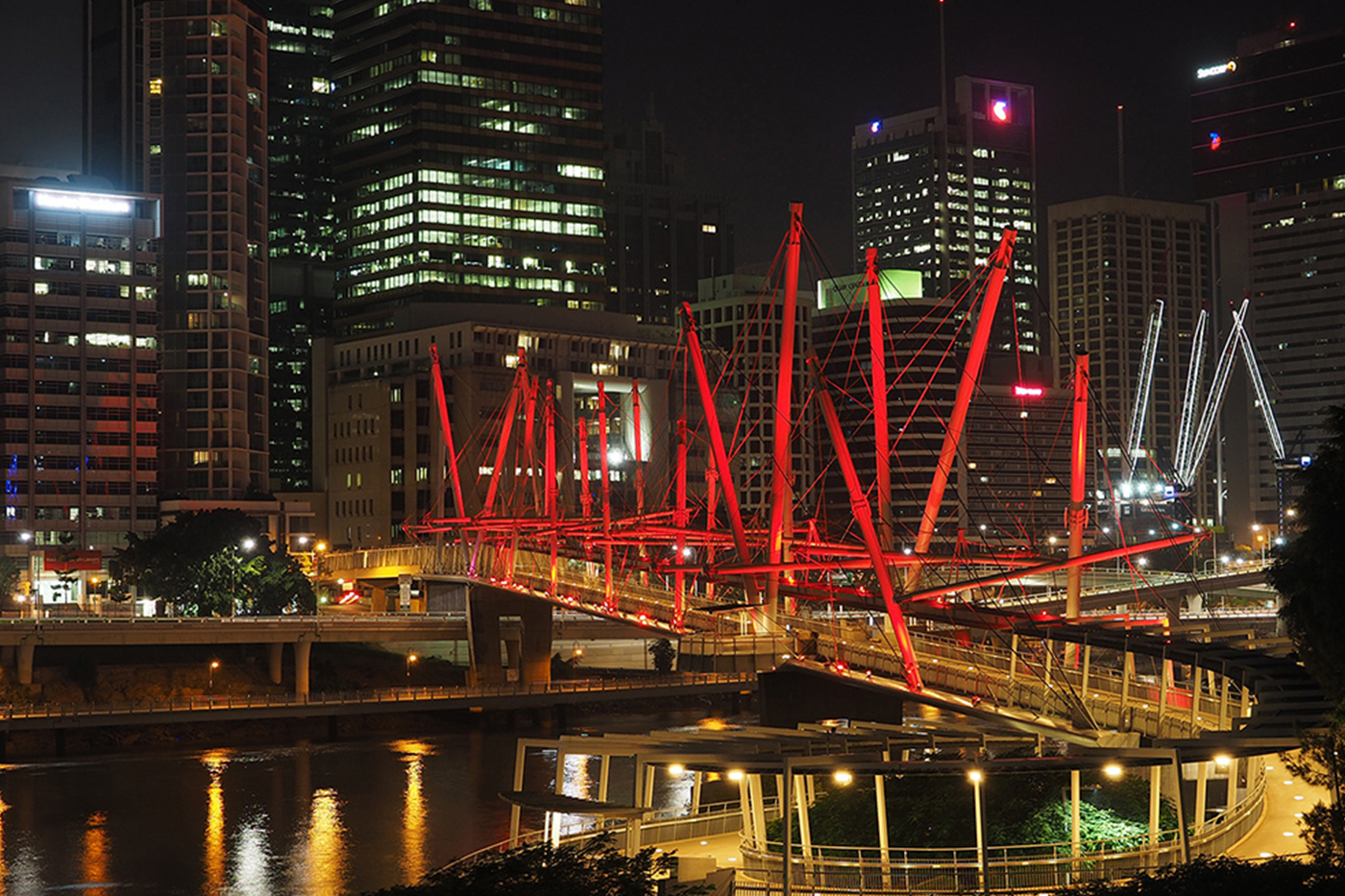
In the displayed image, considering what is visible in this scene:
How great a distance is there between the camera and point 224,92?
169m

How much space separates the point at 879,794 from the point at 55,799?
4620 centimetres

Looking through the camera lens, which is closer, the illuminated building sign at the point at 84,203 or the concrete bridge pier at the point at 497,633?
the concrete bridge pier at the point at 497,633

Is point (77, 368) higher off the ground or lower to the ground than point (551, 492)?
higher

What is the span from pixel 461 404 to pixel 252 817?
112m

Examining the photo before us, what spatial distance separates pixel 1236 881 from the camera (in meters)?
26.7

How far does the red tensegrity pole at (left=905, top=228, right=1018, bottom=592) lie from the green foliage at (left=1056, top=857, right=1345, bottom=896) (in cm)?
2726

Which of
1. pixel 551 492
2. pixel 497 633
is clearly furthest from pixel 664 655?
pixel 551 492

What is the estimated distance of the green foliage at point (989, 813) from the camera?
119 feet

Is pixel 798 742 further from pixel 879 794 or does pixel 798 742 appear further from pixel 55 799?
pixel 55 799

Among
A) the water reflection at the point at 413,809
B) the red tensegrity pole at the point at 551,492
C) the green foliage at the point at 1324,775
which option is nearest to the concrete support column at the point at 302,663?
the water reflection at the point at 413,809

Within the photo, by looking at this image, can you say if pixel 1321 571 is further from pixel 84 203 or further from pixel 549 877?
pixel 84 203

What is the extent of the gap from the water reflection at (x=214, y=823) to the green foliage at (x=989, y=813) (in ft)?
78.4

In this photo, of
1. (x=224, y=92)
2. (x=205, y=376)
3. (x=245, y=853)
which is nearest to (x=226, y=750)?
(x=245, y=853)

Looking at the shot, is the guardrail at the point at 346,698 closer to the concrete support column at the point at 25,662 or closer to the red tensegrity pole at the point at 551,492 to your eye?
the red tensegrity pole at the point at 551,492
